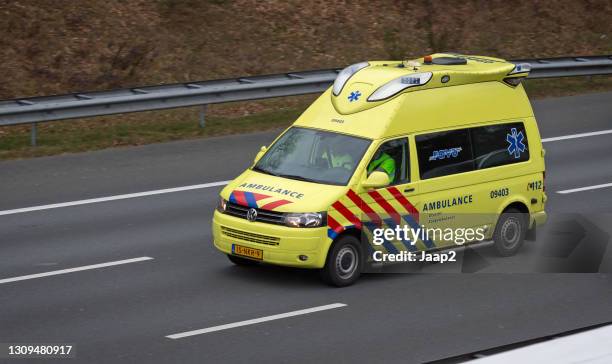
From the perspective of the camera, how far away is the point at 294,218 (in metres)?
11.9

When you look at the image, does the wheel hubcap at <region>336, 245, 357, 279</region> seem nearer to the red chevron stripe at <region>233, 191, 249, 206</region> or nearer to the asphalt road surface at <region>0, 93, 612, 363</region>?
the asphalt road surface at <region>0, 93, 612, 363</region>

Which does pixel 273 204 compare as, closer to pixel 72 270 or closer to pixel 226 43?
pixel 72 270

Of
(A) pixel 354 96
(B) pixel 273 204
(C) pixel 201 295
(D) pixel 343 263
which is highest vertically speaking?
(A) pixel 354 96

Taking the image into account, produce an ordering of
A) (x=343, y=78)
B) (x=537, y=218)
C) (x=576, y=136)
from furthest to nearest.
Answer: (x=576, y=136) < (x=537, y=218) < (x=343, y=78)

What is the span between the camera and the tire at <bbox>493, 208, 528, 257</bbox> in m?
13.7

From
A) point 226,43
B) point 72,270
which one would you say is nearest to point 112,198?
point 72,270

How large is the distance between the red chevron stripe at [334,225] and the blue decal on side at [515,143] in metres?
2.81

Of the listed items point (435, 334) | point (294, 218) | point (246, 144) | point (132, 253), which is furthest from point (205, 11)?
point (435, 334)

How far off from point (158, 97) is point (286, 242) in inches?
372

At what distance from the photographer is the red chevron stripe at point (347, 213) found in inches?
476

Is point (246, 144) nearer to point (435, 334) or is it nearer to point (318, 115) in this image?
point (318, 115)

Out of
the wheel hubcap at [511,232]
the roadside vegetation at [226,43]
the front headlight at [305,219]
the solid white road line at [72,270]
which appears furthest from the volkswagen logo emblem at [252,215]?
the roadside vegetation at [226,43]

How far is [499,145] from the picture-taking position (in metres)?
13.6

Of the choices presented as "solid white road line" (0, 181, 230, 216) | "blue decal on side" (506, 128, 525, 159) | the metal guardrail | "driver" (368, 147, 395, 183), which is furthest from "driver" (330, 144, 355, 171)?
the metal guardrail
